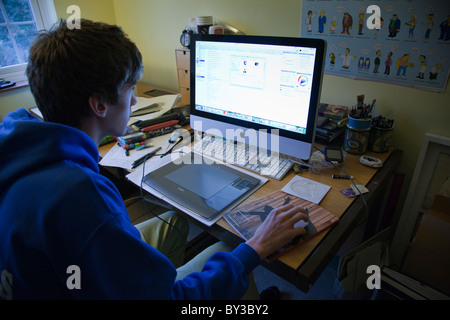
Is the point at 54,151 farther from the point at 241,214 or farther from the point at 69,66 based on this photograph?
the point at 241,214

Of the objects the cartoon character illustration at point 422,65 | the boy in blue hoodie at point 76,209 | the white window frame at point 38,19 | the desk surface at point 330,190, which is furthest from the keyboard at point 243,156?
the white window frame at point 38,19

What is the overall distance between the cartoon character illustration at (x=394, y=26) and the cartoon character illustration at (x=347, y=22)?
0.50 feet

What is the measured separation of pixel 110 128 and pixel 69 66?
21 cm

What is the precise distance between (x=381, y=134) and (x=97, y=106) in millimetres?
1060

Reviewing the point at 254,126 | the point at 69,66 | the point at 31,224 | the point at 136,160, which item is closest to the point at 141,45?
the point at 136,160

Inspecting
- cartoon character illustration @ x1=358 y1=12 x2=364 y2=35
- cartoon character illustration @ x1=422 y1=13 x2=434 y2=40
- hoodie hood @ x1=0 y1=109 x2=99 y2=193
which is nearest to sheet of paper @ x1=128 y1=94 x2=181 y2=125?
hoodie hood @ x1=0 y1=109 x2=99 y2=193

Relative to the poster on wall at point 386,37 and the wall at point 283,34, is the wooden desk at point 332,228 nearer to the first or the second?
the wall at point 283,34

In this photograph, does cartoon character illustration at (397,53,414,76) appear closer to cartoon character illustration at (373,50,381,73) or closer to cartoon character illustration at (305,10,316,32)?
cartoon character illustration at (373,50,381,73)

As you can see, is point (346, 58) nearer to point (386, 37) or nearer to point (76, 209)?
point (386, 37)

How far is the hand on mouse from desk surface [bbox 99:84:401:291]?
0.13ft

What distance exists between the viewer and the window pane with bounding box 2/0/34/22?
2.09 m

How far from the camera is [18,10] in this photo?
7.01 feet

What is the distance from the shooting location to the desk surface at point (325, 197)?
0.75m
